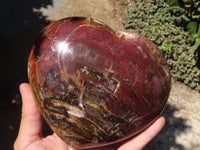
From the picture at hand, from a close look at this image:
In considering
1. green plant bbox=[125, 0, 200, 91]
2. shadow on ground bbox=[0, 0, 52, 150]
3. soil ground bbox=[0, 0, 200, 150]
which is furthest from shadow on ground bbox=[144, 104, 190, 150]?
shadow on ground bbox=[0, 0, 52, 150]

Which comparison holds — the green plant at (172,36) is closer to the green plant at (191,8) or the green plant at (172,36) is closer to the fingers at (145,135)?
the green plant at (191,8)

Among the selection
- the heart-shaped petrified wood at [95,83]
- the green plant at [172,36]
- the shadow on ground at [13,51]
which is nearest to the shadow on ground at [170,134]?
the green plant at [172,36]

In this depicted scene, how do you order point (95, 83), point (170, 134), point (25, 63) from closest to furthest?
point (95, 83) < point (170, 134) < point (25, 63)

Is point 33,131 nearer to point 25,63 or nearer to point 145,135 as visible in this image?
point 145,135

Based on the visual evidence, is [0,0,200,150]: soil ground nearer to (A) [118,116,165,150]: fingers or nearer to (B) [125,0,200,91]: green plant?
(B) [125,0,200,91]: green plant

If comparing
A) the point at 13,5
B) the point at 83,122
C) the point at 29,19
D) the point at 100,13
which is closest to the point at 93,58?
the point at 83,122

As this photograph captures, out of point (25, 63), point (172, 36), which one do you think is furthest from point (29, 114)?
point (172, 36)
